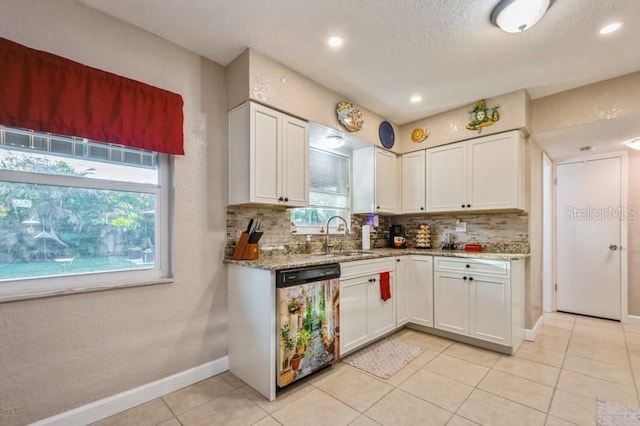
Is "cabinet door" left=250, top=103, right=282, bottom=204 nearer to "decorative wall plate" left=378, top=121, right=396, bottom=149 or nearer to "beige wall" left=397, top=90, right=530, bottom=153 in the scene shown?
"decorative wall plate" left=378, top=121, right=396, bottom=149

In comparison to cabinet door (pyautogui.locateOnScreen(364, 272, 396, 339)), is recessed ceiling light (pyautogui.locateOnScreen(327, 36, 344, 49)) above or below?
above

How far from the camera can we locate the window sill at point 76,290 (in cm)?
165

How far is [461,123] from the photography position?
3447 mm

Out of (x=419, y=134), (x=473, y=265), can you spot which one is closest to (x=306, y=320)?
(x=473, y=265)

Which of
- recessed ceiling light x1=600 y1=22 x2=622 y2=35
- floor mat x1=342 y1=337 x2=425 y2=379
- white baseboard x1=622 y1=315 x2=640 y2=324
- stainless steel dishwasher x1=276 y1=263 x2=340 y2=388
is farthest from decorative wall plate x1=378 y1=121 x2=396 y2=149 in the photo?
white baseboard x1=622 y1=315 x2=640 y2=324

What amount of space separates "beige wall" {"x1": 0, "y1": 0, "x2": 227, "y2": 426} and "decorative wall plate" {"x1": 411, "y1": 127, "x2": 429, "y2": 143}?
2448 millimetres

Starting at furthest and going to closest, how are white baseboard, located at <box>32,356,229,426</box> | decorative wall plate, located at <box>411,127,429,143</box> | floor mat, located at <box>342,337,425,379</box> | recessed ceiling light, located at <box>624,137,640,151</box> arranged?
decorative wall plate, located at <box>411,127,429,143</box>, recessed ceiling light, located at <box>624,137,640,151</box>, floor mat, located at <box>342,337,425,379</box>, white baseboard, located at <box>32,356,229,426</box>

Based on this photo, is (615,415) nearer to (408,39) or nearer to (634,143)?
(408,39)

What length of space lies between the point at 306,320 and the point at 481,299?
6.00 feet

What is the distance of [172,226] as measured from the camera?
2.28 m

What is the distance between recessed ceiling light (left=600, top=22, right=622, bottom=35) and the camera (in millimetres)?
2063

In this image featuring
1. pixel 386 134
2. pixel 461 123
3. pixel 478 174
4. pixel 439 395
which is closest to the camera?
pixel 439 395

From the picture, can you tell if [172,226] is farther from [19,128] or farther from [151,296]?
[19,128]

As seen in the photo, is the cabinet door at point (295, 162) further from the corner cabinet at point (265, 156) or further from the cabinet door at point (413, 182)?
the cabinet door at point (413, 182)
